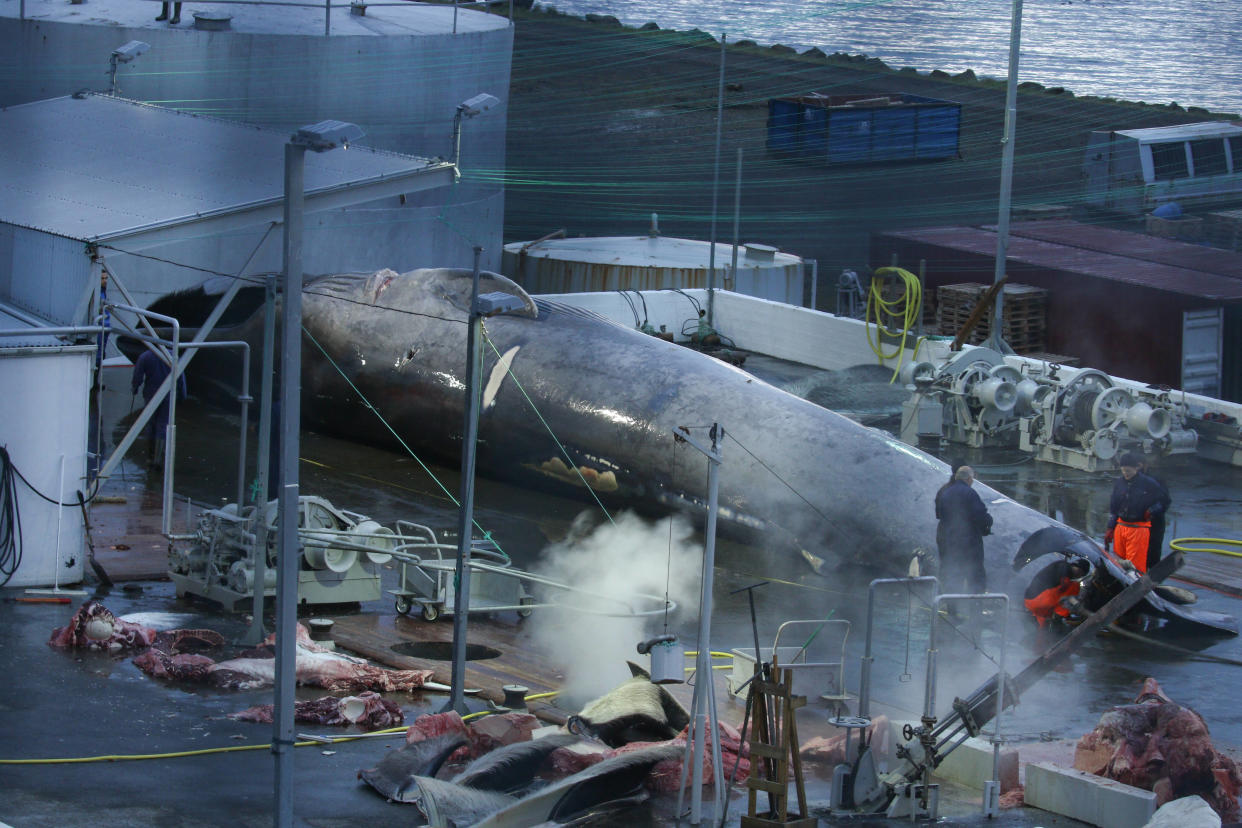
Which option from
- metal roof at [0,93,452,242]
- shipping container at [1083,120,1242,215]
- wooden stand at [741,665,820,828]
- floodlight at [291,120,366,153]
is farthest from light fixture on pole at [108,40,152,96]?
shipping container at [1083,120,1242,215]

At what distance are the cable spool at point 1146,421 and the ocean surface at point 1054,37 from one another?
24.3m

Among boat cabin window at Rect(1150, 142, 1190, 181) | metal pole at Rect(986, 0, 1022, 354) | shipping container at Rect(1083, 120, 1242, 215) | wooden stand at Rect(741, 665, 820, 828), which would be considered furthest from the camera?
boat cabin window at Rect(1150, 142, 1190, 181)

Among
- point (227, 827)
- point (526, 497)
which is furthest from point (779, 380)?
point (227, 827)

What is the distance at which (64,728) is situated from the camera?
12.9 meters

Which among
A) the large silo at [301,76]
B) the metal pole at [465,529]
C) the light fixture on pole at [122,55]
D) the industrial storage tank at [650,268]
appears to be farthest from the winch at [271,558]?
the industrial storage tank at [650,268]

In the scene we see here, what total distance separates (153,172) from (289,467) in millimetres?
13244

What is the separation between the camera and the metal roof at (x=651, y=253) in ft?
114

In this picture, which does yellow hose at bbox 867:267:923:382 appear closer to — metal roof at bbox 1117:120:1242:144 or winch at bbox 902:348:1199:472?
winch at bbox 902:348:1199:472

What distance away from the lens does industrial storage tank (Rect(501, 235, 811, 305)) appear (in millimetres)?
33656

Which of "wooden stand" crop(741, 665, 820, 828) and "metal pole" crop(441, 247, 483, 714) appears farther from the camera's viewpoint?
"metal pole" crop(441, 247, 483, 714)

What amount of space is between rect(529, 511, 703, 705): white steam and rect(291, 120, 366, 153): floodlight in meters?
5.77

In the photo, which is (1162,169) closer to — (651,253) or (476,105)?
(651,253)

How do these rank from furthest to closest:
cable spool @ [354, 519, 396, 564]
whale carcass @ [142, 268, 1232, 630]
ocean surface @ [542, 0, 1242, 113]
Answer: ocean surface @ [542, 0, 1242, 113] < whale carcass @ [142, 268, 1232, 630] < cable spool @ [354, 519, 396, 564]

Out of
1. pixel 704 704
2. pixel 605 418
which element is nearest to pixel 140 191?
pixel 605 418
